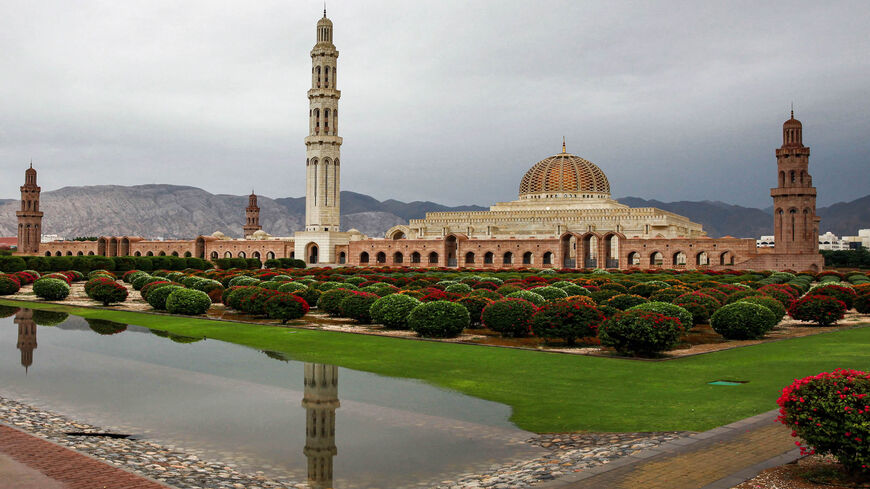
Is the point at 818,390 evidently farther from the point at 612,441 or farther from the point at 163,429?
the point at 163,429

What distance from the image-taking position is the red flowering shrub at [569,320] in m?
15.0

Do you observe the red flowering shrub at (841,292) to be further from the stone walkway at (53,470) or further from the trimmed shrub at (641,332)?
the stone walkway at (53,470)

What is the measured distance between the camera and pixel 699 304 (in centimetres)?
1880

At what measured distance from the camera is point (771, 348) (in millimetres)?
14664

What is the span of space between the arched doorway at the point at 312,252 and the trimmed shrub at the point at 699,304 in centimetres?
5067

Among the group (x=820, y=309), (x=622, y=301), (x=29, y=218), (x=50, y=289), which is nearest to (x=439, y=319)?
(x=622, y=301)

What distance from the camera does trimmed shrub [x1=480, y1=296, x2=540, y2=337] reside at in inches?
646

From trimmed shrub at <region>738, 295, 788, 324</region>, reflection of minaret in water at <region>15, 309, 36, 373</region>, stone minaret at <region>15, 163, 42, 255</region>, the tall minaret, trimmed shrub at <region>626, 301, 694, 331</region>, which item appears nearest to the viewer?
reflection of minaret in water at <region>15, 309, 36, 373</region>

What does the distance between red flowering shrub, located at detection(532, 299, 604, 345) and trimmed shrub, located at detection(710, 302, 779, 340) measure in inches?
138

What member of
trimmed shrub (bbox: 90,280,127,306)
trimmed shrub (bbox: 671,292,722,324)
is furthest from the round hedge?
trimmed shrub (bbox: 90,280,127,306)

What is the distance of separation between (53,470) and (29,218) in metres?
91.3

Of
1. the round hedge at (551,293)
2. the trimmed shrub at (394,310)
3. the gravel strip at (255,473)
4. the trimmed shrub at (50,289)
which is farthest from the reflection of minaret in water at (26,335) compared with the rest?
the round hedge at (551,293)

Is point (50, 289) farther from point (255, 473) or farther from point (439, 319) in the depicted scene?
point (255, 473)

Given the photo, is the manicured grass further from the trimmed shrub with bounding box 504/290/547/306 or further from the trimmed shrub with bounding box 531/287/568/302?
the trimmed shrub with bounding box 531/287/568/302
